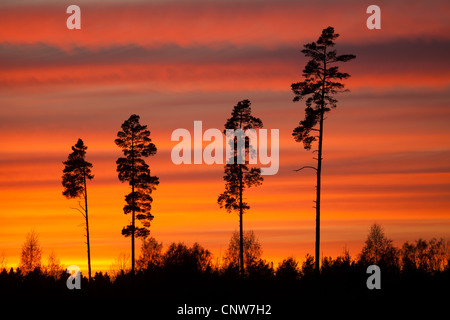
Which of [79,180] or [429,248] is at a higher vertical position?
[79,180]

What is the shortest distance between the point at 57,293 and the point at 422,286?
32354 mm

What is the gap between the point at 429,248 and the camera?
124 metres

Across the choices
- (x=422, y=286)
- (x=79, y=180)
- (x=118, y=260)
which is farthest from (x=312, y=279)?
(x=118, y=260)

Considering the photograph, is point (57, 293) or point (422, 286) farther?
point (57, 293)

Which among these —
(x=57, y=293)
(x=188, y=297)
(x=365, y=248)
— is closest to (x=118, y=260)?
(x=365, y=248)

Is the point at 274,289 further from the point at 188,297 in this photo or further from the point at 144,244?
the point at 144,244

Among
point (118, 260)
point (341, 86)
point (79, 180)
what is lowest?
point (118, 260)

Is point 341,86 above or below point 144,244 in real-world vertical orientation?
above

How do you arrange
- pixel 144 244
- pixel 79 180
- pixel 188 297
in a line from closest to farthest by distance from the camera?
1. pixel 188 297
2. pixel 79 180
3. pixel 144 244

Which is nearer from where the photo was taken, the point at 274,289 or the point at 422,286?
the point at 422,286

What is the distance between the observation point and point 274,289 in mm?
53406

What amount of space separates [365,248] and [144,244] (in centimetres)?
4118
